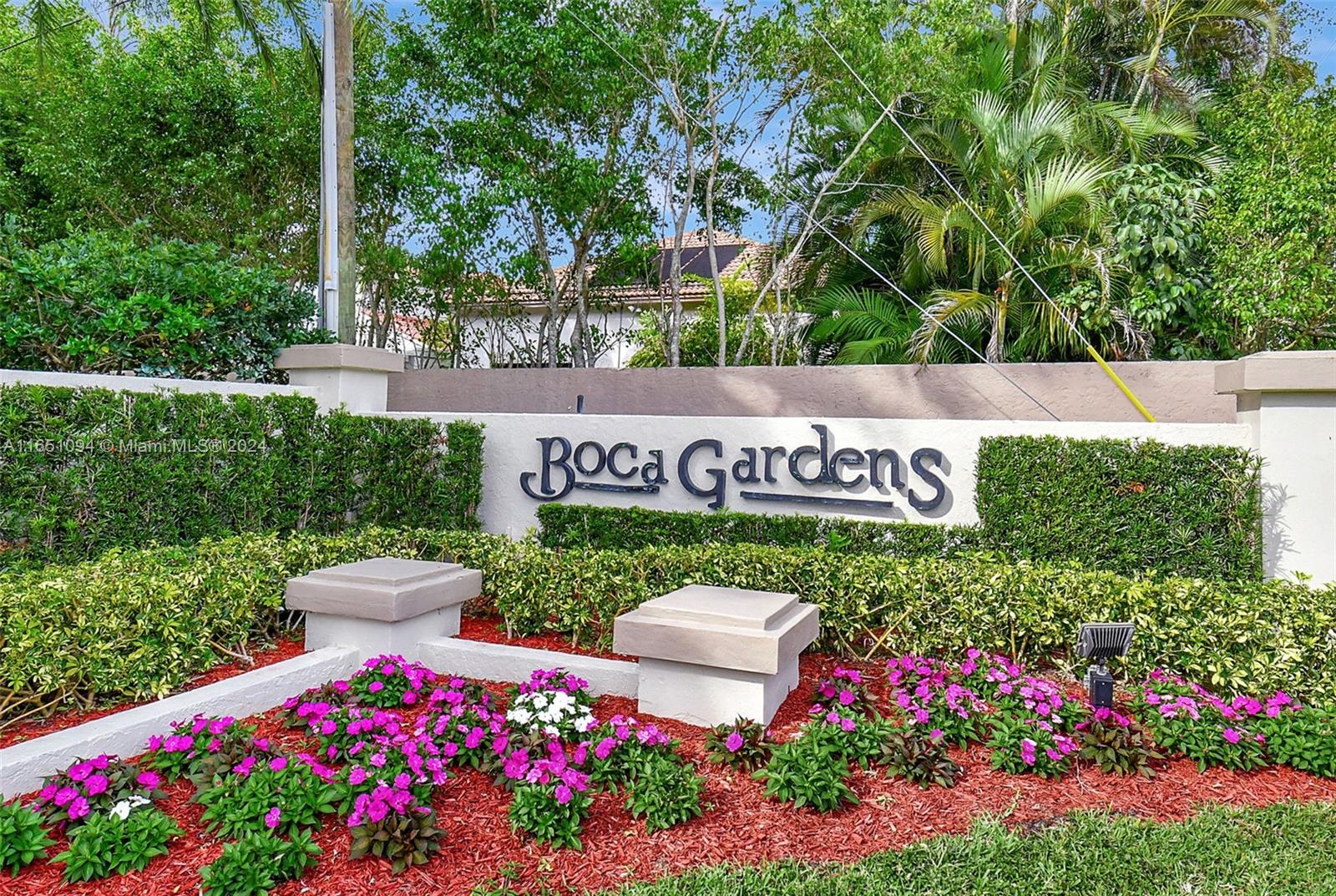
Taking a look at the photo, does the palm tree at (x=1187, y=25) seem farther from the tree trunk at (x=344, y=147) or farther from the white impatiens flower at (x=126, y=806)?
the white impatiens flower at (x=126, y=806)

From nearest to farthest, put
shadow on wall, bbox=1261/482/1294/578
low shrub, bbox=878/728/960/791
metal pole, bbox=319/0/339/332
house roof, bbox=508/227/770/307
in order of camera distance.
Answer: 1. low shrub, bbox=878/728/960/791
2. shadow on wall, bbox=1261/482/1294/578
3. metal pole, bbox=319/0/339/332
4. house roof, bbox=508/227/770/307

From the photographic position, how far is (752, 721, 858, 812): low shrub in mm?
3389

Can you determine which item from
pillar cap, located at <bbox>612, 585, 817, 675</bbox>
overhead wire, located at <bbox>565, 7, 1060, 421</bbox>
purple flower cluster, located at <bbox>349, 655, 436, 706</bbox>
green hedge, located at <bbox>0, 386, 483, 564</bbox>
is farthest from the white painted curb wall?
overhead wire, located at <bbox>565, 7, 1060, 421</bbox>

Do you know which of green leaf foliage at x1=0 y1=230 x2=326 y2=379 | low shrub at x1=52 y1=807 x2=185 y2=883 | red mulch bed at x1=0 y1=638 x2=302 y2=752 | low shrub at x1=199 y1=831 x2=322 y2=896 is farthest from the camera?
green leaf foliage at x1=0 y1=230 x2=326 y2=379

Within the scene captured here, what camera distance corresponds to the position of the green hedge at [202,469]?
5297mm

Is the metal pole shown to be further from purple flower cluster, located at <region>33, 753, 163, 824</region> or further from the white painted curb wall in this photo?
purple flower cluster, located at <region>33, 753, 163, 824</region>

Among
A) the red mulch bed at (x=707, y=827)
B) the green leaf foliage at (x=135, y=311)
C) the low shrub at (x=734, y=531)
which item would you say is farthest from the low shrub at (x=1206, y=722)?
the green leaf foliage at (x=135, y=311)

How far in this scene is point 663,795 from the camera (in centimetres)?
330

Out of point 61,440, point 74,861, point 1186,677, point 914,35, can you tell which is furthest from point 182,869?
point 914,35

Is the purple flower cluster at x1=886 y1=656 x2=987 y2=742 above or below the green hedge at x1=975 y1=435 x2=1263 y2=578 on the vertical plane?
below

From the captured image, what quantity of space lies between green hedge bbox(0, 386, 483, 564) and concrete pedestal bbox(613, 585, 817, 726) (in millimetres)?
3766

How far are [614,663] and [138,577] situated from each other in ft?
8.91

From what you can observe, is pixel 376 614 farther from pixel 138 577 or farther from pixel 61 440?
pixel 61 440

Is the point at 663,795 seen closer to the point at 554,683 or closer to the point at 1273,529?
the point at 554,683
